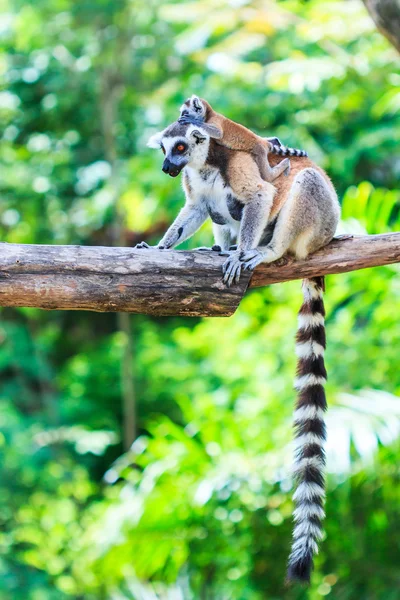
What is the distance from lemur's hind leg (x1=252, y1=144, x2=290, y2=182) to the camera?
3912 mm

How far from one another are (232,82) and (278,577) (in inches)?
179

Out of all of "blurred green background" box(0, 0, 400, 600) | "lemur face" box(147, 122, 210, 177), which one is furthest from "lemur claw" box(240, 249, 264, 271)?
"blurred green background" box(0, 0, 400, 600)

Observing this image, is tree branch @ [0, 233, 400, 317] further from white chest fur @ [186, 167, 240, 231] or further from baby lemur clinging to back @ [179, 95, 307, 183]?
baby lemur clinging to back @ [179, 95, 307, 183]

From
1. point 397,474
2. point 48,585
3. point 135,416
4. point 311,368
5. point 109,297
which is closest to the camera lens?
point 109,297

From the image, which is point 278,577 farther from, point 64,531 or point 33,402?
point 33,402

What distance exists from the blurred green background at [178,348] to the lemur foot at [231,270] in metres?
1.73

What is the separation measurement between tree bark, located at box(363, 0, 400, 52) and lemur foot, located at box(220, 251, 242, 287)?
193 cm

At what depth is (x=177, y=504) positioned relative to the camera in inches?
229

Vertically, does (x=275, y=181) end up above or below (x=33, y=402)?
above

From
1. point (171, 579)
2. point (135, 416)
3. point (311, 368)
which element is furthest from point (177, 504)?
point (135, 416)

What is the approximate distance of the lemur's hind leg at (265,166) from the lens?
3.91 m

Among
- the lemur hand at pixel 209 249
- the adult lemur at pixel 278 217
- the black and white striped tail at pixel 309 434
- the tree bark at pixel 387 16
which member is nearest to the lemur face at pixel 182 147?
the adult lemur at pixel 278 217

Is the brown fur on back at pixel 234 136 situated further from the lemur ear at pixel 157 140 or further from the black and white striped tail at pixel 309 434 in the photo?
the black and white striped tail at pixel 309 434

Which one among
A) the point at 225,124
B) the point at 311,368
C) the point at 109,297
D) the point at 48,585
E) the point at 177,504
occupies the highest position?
the point at 225,124
